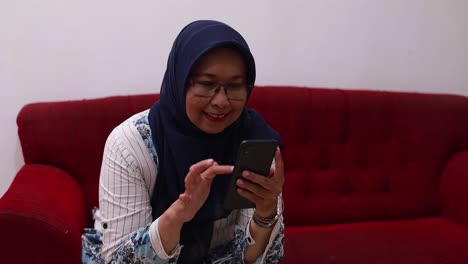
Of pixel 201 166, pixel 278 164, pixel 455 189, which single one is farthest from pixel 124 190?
pixel 455 189

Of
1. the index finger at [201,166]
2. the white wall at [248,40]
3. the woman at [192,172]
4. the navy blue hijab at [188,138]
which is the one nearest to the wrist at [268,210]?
the woman at [192,172]

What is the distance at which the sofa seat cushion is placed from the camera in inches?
58.7

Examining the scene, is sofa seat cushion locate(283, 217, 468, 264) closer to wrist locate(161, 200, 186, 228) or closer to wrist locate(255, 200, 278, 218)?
wrist locate(255, 200, 278, 218)

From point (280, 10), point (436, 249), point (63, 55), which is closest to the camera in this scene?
point (436, 249)

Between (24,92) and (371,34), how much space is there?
1.34 meters

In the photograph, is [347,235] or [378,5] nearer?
[347,235]

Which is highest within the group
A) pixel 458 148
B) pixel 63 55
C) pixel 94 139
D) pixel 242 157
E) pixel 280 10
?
pixel 280 10

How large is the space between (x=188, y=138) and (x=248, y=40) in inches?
33.4

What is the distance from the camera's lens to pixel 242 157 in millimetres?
948

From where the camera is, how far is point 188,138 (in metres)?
1.08

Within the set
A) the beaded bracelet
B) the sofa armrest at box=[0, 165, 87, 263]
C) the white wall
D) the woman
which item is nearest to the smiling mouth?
the woman

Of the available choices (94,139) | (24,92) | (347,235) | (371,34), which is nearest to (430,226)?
(347,235)

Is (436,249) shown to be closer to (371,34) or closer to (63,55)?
(371,34)

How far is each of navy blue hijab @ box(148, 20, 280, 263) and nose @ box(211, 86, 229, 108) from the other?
0.07 meters
